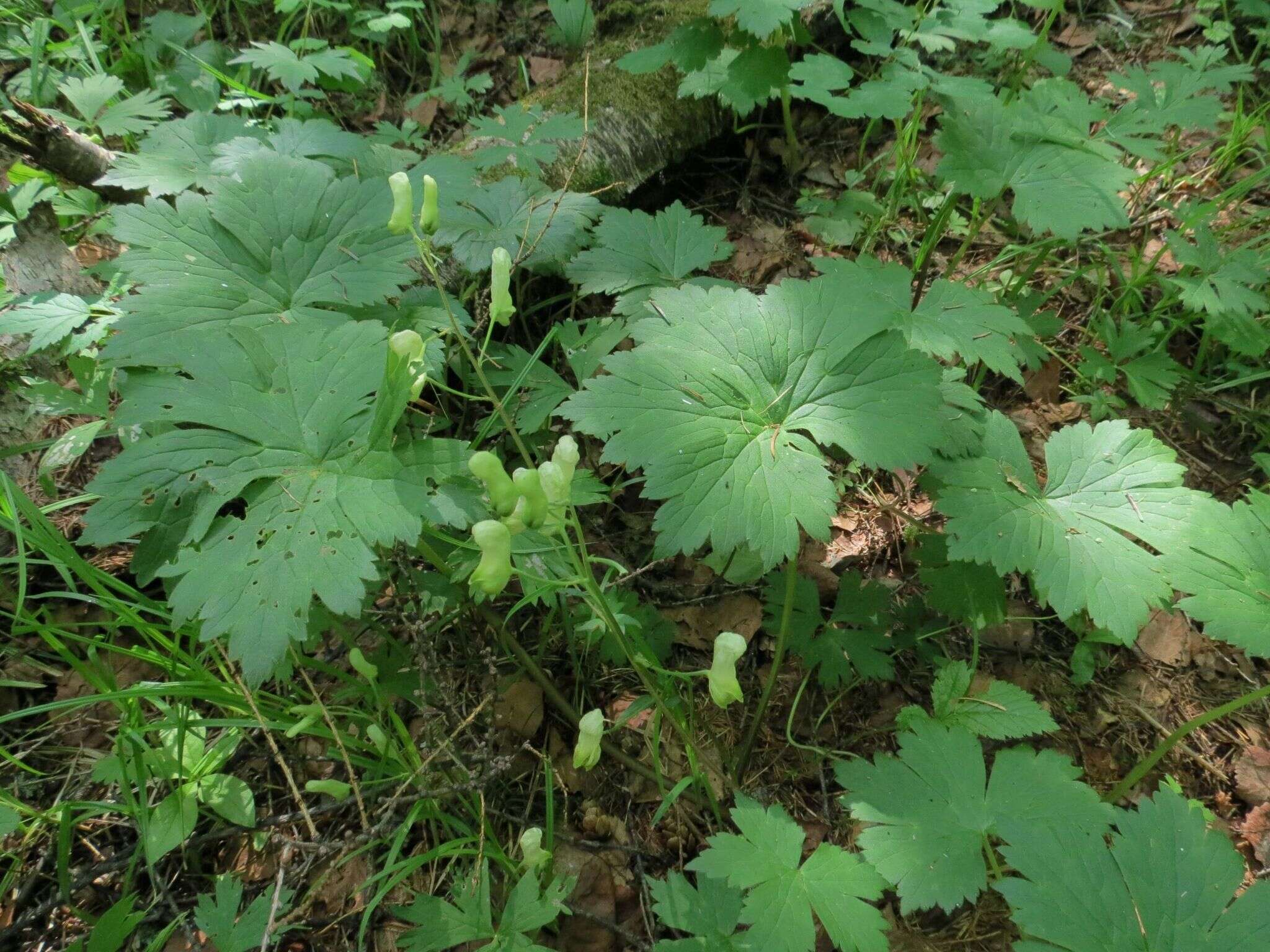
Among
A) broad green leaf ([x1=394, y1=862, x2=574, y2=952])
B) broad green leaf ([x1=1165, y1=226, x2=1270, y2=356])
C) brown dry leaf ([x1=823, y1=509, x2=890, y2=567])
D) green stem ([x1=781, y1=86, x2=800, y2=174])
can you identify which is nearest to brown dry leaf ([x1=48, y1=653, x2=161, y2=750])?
broad green leaf ([x1=394, y1=862, x2=574, y2=952])

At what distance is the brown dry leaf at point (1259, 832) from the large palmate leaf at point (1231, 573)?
603 mm

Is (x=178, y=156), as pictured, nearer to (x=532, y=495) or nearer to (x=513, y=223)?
(x=513, y=223)

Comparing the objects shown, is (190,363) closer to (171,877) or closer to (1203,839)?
(171,877)

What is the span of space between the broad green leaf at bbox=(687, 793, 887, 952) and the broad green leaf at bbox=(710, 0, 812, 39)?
2.51 meters

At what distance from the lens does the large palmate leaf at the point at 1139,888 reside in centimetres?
140

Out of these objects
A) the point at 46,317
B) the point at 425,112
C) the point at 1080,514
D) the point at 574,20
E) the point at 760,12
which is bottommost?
the point at 46,317

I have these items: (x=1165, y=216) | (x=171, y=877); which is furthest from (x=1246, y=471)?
(x=171, y=877)

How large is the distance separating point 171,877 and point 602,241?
7.14 ft

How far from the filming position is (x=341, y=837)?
6.41 feet

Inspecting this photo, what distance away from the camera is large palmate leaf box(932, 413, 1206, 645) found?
5.74 ft

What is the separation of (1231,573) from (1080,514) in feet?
1.09

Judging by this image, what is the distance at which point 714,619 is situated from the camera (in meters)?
2.31

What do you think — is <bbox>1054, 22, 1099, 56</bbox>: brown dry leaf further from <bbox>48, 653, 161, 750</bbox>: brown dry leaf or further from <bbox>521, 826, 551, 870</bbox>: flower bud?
<bbox>48, 653, 161, 750</bbox>: brown dry leaf

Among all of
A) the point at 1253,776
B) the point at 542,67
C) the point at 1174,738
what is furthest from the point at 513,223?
the point at 1253,776
